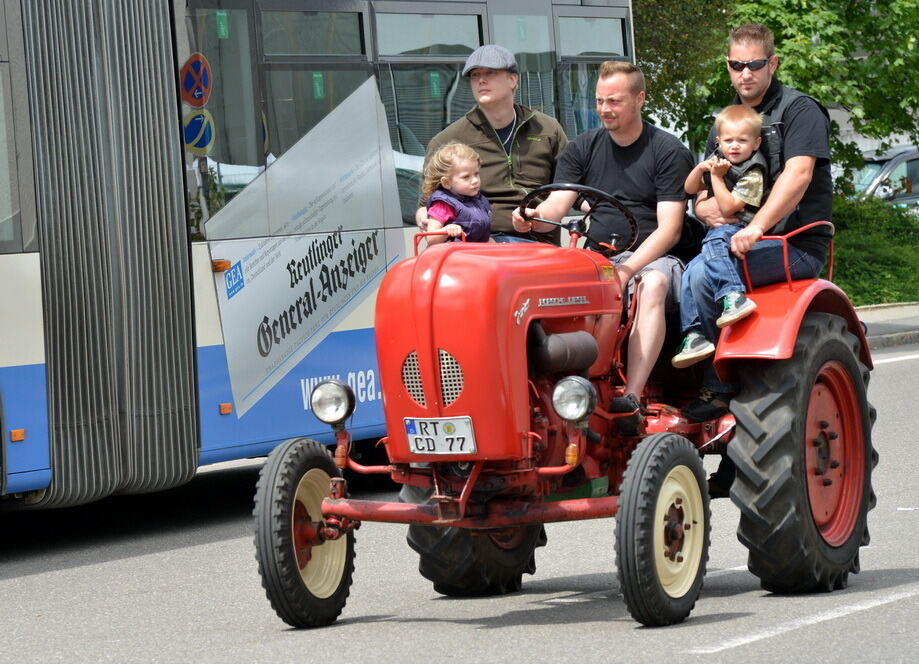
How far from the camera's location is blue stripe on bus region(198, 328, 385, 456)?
10648 millimetres

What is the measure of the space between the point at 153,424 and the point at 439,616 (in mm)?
3577

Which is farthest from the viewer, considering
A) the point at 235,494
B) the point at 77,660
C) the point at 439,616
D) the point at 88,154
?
the point at 235,494

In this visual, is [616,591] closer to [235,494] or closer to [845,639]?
[845,639]

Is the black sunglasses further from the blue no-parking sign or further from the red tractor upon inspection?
the blue no-parking sign

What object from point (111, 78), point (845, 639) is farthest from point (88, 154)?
point (845, 639)

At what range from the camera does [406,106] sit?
38.5 feet

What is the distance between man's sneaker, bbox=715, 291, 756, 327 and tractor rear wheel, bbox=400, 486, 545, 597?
1236 millimetres

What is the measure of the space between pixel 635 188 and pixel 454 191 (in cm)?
80

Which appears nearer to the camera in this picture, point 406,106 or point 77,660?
point 77,660

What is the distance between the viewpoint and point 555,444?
676 cm

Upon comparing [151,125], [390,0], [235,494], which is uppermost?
[390,0]

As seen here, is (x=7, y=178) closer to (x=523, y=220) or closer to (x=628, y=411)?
(x=523, y=220)

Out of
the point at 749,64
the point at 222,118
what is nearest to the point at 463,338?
the point at 749,64

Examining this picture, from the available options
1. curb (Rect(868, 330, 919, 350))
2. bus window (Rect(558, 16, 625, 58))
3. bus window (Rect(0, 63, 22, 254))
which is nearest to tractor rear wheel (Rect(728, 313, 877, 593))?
bus window (Rect(0, 63, 22, 254))
